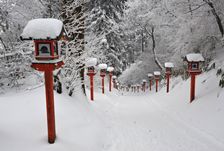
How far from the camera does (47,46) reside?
4.58m

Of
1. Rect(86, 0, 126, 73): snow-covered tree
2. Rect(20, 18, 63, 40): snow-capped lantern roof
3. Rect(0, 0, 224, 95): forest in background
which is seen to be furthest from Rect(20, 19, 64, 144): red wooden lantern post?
Rect(86, 0, 126, 73): snow-covered tree

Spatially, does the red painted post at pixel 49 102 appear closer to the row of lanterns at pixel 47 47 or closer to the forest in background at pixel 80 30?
the row of lanterns at pixel 47 47

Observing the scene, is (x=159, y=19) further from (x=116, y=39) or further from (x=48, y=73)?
(x=48, y=73)

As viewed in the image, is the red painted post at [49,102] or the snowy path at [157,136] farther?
the snowy path at [157,136]

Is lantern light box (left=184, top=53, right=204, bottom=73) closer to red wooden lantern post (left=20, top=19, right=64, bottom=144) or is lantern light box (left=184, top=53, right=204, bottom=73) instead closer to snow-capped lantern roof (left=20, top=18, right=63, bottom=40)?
red wooden lantern post (left=20, top=19, right=64, bottom=144)

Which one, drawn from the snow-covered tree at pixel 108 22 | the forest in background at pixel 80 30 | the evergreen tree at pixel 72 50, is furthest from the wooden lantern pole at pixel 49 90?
the snow-covered tree at pixel 108 22

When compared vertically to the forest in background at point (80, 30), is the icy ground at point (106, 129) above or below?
below

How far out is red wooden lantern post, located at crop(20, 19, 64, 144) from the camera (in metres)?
4.40

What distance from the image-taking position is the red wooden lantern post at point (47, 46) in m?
4.40

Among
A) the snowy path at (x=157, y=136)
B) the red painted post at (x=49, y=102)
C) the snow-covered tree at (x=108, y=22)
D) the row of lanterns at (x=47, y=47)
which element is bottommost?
the snowy path at (x=157, y=136)

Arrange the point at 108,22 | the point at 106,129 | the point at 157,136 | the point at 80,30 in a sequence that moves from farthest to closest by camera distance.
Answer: the point at 108,22, the point at 80,30, the point at 106,129, the point at 157,136

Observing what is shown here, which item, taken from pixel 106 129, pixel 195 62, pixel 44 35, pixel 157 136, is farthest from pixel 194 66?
pixel 44 35

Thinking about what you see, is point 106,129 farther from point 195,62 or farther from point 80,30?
point 195,62

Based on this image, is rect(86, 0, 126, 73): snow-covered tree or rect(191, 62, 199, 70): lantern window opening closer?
rect(191, 62, 199, 70): lantern window opening
